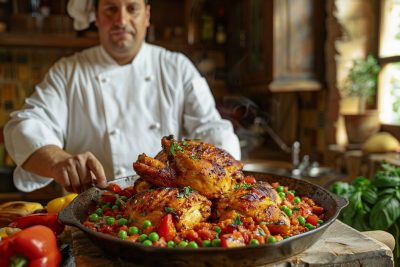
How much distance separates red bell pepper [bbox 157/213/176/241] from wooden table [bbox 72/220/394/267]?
106 mm

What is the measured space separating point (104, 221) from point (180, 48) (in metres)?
3.76

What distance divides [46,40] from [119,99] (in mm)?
2491

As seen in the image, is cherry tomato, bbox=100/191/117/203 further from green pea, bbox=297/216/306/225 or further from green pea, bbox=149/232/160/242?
green pea, bbox=297/216/306/225

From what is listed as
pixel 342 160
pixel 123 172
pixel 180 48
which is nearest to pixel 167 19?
pixel 180 48

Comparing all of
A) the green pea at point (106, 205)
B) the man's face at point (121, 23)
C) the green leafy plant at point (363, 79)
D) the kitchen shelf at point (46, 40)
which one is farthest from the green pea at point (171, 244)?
the kitchen shelf at point (46, 40)

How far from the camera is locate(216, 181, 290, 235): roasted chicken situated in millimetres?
1026

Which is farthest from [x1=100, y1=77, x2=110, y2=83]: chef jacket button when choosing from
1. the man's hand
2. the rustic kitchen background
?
the rustic kitchen background

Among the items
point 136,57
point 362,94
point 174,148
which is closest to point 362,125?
point 362,94

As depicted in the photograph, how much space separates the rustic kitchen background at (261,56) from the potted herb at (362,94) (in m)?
0.08

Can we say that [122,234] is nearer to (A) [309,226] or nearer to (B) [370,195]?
(A) [309,226]

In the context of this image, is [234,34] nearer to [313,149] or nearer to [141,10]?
[313,149]

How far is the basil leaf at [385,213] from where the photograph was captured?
158 cm

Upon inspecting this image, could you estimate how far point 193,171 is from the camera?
1157mm

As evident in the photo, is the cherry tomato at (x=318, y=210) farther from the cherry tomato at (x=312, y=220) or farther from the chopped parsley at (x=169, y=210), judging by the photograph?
the chopped parsley at (x=169, y=210)
